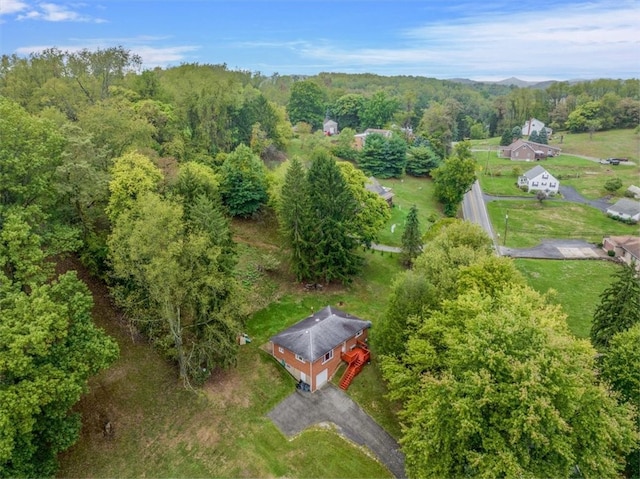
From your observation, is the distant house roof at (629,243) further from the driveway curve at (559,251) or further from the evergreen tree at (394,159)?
the evergreen tree at (394,159)

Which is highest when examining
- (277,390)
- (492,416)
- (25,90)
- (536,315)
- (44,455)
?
(25,90)

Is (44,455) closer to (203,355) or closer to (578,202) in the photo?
(203,355)

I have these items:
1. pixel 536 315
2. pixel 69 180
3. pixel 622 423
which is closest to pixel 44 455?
pixel 69 180

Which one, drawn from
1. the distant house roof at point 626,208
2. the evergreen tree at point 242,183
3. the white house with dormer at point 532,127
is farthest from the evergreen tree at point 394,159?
the white house with dormer at point 532,127

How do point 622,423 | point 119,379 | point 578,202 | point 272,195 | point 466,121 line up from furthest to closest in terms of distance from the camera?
point 466,121 < point 578,202 < point 272,195 < point 119,379 < point 622,423

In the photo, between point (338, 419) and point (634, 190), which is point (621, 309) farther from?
point (634, 190)

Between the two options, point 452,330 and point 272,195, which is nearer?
point 452,330

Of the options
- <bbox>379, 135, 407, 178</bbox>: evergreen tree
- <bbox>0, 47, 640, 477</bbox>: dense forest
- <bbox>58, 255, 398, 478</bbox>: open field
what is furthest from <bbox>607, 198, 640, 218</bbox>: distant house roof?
<bbox>58, 255, 398, 478</bbox>: open field

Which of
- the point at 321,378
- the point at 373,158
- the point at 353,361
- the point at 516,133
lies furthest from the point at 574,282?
the point at 516,133
